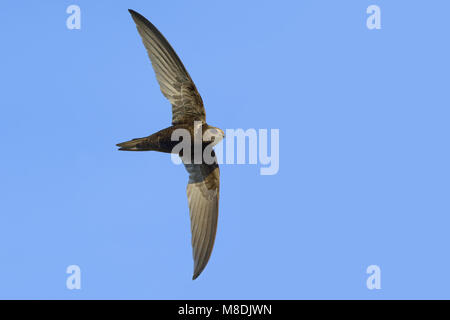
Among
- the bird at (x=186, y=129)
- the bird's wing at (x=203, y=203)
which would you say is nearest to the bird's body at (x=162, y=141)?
the bird at (x=186, y=129)

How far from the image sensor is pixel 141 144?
19.8 ft

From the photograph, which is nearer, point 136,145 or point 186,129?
point 136,145

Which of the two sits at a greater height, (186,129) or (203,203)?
(186,129)

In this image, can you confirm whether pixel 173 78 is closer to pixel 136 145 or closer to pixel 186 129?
pixel 186 129

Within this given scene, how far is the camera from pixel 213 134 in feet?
19.9

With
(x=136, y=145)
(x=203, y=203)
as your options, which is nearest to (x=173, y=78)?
(x=136, y=145)

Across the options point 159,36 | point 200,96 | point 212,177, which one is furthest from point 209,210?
point 159,36

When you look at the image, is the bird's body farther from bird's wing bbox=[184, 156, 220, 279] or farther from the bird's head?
bird's wing bbox=[184, 156, 220, 279]

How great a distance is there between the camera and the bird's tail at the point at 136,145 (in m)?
5.97

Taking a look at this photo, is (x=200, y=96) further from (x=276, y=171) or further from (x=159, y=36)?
(x=276, y=171)

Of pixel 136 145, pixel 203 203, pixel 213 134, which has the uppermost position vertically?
pixel 213 134

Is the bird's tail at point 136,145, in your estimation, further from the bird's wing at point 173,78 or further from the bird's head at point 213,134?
the bird's head at point 213,134

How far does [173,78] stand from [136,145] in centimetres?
82
